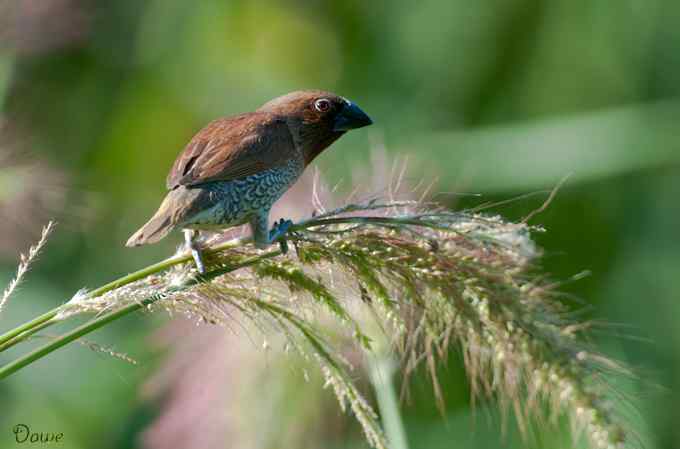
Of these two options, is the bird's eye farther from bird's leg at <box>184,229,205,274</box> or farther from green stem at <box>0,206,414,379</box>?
green stem at <box>0,206,414,379</box>

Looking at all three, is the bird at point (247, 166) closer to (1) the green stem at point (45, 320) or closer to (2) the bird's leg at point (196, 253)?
(2) the bird's leg at point (196, 253)

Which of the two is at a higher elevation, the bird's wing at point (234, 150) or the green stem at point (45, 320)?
the bird's wing at point (234, 150)

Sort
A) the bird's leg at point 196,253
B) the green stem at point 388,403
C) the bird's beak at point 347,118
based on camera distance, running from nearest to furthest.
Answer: the bird's leg at point 196,253 < the green stem at point 388,403 < the bird's beak at point 347,118

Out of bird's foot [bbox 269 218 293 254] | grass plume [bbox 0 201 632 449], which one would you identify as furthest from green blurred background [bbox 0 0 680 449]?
grass plume [bbox 0 201 632 449]

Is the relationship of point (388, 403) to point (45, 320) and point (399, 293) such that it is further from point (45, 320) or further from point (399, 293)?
point (45, 320)

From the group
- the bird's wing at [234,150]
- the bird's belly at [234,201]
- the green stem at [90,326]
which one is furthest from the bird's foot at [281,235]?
the bird's wing at [234,150]

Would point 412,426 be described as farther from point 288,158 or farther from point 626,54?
point 626,54

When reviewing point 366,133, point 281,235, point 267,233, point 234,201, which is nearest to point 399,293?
A: point 281,235
